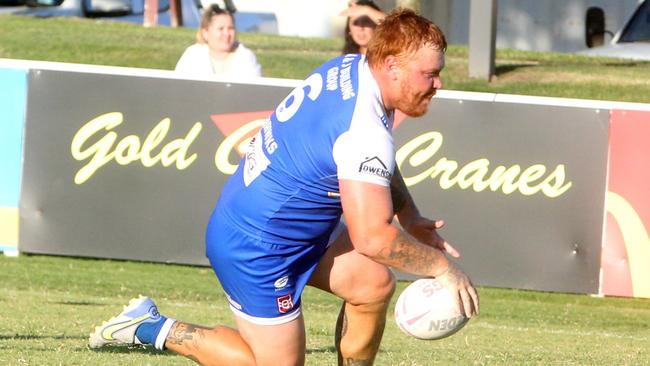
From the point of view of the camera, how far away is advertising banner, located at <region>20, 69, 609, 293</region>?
1113 centimetres

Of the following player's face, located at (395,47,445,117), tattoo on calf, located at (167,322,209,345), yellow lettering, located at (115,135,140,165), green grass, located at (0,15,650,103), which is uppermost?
player's face, located at (395,47,445,117)

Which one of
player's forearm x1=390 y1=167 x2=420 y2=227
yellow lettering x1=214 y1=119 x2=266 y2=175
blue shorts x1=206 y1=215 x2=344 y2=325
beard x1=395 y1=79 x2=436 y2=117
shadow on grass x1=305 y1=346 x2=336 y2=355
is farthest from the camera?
yellow lettering x1=214 y1=119 x2=266 y2=175

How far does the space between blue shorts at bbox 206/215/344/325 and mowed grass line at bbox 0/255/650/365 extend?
1.34 m

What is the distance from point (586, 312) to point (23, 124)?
499 cm

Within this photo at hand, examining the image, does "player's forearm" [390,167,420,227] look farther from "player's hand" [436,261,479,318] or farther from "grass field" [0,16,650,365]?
"grass field" [0,16,650,365]

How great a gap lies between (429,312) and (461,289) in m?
0.26

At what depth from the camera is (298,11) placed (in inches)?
950

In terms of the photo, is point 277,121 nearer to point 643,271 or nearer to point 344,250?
point 344,250

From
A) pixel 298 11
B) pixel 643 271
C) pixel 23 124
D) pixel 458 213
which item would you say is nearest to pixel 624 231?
pixel 643 271

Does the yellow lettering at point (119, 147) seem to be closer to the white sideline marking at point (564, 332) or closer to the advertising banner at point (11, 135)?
the advertising banner at point (11, 135)

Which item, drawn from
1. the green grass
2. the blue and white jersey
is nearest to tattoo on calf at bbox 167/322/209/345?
the blue and white jersey

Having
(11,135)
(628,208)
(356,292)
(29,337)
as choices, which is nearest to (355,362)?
(356,292)

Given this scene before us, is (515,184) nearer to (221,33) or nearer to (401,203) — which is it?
(221,33)

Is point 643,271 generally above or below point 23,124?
below
